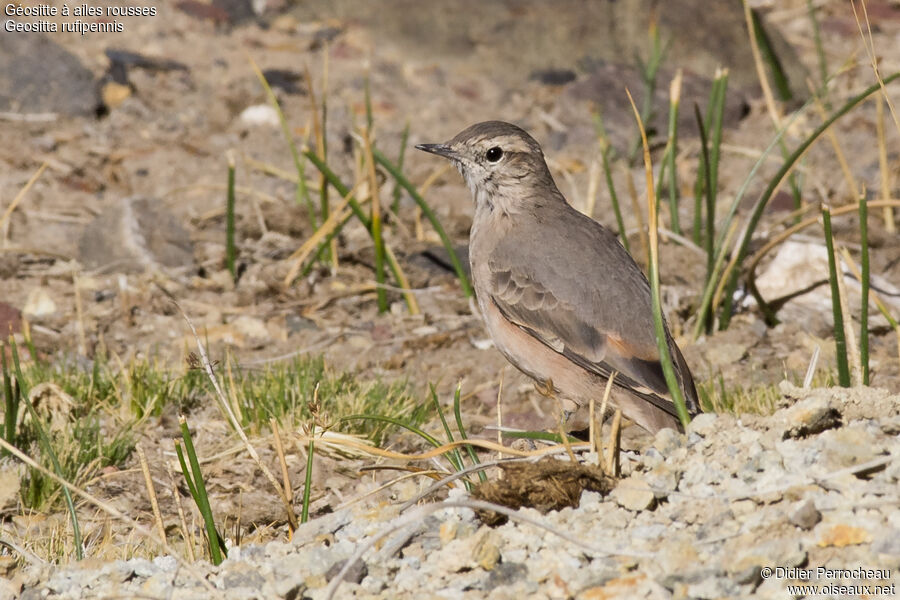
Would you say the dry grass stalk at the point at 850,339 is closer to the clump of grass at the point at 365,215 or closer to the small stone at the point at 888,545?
the small stone at the point at 888,545

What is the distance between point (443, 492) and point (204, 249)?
3832 mm

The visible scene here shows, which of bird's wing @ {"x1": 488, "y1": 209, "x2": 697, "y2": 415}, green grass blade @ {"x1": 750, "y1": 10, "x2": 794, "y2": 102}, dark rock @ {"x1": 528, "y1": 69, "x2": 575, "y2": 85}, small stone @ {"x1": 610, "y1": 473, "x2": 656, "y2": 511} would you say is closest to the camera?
small stone @ {"x1": 610, "y1": 473, "x2": 656, "y2": 511}

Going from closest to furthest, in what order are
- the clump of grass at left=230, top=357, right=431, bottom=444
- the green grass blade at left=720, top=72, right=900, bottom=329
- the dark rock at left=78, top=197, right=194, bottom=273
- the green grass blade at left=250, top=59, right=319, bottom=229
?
the clump of grass at left=230, top=357, right=431, bottom=444 < the green grass blade at left=720, top=72, right=900, bottom=329 < the green grass blade at left=250, top=59, right=319, bottom=229 < the dark rock at left=78, top=197, right=194, bottom=273

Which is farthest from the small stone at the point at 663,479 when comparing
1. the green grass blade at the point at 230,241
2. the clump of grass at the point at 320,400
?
the green grass blade at the point at 230,241

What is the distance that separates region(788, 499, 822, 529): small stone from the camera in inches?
122

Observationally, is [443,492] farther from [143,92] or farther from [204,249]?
[143,92]

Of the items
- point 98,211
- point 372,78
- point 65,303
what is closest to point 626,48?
point 372,78

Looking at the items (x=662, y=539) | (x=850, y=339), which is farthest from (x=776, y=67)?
(x=662, y=539)

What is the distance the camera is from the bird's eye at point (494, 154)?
220 inches

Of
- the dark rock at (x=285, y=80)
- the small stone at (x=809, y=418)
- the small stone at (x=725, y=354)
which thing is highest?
the dark rock at (x=285, y=80)

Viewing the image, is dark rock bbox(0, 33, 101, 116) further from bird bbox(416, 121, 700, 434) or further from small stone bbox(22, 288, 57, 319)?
bird bbox(416, 121, 700, 434)

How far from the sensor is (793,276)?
6.73 m

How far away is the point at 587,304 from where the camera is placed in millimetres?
4945

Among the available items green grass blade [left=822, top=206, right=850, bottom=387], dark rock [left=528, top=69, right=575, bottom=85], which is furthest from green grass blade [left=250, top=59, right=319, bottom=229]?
green grass blade [left=822, top=206, right=850, bottom=387]
